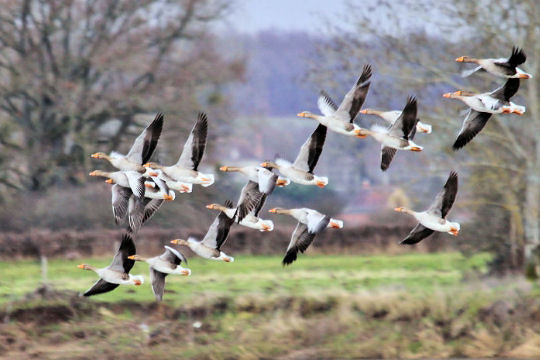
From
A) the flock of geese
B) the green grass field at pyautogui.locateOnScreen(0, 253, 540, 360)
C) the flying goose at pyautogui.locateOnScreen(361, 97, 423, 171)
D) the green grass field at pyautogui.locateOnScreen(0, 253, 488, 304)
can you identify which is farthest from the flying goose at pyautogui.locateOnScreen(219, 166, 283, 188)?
the green grass field at pyautogui.locateOnScreen(0, 253, 488, 304)

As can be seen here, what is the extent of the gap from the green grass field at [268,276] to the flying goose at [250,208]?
49.0 feet

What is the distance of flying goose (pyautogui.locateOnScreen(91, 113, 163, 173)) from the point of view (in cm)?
930

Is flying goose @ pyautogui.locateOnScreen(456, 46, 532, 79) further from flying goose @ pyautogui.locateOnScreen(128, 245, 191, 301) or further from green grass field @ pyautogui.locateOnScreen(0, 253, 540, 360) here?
green grass field @ pyautogui.locateOnScreen(0, 253, 540, 360)

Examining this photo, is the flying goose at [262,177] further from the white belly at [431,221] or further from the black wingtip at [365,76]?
the white belly at [431,221]

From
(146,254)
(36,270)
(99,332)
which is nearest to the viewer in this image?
(99,332)

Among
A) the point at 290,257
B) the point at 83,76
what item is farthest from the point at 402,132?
the point at 83,76

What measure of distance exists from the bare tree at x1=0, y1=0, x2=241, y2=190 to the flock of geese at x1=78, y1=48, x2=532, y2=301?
24905 mm

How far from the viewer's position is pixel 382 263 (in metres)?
32.3

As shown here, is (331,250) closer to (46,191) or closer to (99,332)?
(46,191)

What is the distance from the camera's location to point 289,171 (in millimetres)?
9641

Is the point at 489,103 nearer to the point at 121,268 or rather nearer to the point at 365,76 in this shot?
the point at 365,76

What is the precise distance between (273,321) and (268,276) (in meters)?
4.82

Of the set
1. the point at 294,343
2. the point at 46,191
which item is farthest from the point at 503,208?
the point at 46,191

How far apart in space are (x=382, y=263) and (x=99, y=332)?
1167 centimetres
